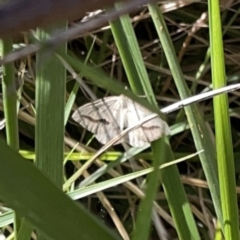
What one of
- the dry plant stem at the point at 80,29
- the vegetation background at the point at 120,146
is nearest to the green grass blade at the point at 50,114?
the vegetation background at the point at 120,146

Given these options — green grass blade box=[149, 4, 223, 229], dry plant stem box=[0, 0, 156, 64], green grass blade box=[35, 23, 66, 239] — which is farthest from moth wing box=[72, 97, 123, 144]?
dry plant stem box=[0, 0, 156, 64]

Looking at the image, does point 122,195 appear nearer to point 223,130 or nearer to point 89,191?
point 89,191

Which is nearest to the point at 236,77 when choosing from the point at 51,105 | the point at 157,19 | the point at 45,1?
the point at 157,19

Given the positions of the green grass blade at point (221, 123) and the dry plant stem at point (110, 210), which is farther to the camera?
the dry plant stem at point (110, 210)

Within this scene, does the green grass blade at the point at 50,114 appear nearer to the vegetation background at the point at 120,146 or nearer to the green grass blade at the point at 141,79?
the vegetation background at the point at 120,146

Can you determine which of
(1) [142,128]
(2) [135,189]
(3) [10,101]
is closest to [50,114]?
(3) [10,101]

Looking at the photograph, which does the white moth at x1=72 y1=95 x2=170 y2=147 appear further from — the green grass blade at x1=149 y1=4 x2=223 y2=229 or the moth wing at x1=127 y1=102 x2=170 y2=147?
the green grass blade at x1=149 y1=4 x2=223 y2=229
